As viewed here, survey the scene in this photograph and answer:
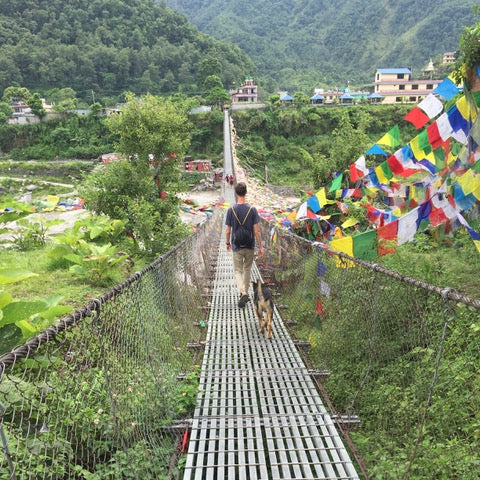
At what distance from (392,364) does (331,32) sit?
336 ft

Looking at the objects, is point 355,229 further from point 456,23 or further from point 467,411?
point 456,23

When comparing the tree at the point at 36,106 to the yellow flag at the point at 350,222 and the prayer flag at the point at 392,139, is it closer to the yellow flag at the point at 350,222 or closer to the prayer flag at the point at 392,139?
the yellow flag at the point at 350,222

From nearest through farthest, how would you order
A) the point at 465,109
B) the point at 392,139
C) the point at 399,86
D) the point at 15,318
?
the point at 15,318
the point at 465,109
the point at 392,139
the point at 399,86

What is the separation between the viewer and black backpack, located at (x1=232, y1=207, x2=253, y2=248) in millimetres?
3429

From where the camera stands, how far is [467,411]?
2303 mm

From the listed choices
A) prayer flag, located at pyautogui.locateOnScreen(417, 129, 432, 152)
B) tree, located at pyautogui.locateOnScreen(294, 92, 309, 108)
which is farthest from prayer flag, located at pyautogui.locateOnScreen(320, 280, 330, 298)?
tree, located at pyautogui.locateOnScreen(294, 92, 309, 108)

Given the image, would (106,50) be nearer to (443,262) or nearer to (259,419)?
(443,262)

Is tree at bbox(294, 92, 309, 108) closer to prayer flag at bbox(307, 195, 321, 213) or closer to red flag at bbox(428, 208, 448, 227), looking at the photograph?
prayer flag at bbox(307, 195, 321, 213)

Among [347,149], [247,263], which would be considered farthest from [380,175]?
[347,149]

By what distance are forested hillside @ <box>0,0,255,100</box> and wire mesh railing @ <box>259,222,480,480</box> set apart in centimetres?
5604

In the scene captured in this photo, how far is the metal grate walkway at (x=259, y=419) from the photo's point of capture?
5.90 ft

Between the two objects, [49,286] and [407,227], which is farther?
[49,286]

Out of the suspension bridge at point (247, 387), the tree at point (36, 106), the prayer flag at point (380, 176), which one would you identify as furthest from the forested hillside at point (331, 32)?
Answer: the suspension bridge at point (247, 387)

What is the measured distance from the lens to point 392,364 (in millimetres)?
2914
